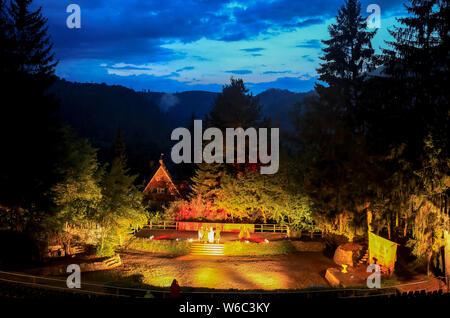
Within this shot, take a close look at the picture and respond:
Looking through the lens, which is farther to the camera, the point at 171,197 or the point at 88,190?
the point at 171,197

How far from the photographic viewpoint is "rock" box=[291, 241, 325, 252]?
1219 inches

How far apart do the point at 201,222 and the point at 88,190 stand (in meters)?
15.0

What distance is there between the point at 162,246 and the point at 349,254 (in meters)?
14.8

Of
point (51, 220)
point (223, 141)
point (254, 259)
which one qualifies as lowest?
point (254, 259)

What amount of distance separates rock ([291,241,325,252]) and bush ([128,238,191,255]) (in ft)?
30.3

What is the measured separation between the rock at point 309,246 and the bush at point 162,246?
30.3ft

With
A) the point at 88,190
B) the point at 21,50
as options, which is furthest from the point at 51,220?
the point at 21,50

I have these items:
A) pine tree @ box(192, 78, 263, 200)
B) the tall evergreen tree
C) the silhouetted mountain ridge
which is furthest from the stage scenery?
the silhouetted mountain ridge

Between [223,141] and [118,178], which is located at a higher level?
[223,141]

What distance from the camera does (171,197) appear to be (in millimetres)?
46844

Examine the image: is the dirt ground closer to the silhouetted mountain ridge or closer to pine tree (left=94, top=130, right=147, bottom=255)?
pine tree (left=94, top=130, right=147, bottom=255)

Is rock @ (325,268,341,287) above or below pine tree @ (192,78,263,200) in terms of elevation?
below

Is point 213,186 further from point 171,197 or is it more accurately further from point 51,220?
point 51,220
